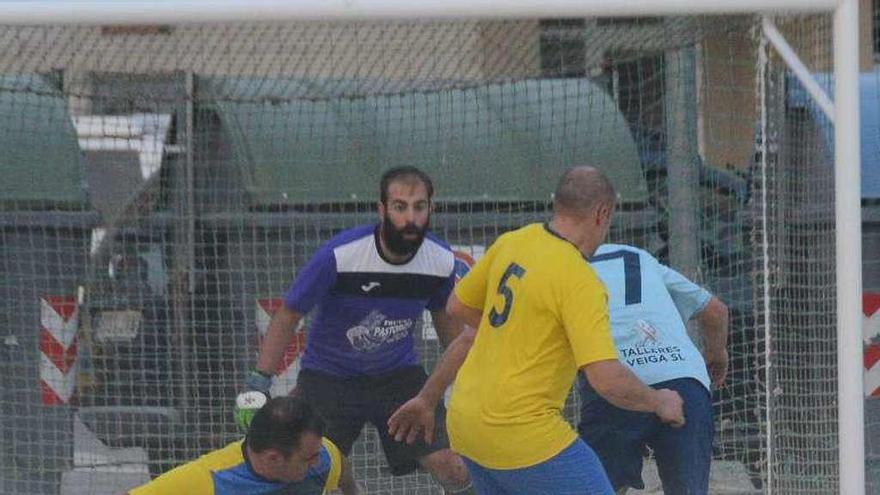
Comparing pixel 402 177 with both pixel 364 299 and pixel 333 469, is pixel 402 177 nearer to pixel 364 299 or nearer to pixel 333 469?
pixel 364 299

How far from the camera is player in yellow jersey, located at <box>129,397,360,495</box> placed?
5.15 meters

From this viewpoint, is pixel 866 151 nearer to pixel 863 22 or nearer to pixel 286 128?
pixel 286 128

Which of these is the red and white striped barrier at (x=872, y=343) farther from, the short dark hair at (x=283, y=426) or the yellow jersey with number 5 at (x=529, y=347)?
the short dark hair at (x=283, y=426)

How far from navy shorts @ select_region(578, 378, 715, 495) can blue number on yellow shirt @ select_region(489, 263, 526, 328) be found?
103 centimetres

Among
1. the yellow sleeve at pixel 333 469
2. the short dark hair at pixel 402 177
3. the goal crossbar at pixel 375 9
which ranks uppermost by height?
the goal crossbar at pixel 375 9

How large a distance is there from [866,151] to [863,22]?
7.20m

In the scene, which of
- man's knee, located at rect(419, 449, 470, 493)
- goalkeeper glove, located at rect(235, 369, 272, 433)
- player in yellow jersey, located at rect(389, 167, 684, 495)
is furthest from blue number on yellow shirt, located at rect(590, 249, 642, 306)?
→ goalkeeper glove, located at rect(235, 369, 272, 433)

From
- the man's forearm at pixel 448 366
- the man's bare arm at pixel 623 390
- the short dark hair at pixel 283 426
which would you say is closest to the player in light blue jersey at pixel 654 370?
the man's forearm at pixel 448 366

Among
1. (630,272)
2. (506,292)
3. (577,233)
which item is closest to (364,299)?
(630,272)

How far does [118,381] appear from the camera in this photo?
7918mm

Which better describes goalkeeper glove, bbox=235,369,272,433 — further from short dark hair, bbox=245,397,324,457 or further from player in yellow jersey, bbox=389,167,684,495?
player in yellow jersey, bbox=389,167,684,495

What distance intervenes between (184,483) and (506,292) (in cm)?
115

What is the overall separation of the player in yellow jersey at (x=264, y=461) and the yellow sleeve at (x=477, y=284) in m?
0.62

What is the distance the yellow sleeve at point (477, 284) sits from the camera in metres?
5.34
